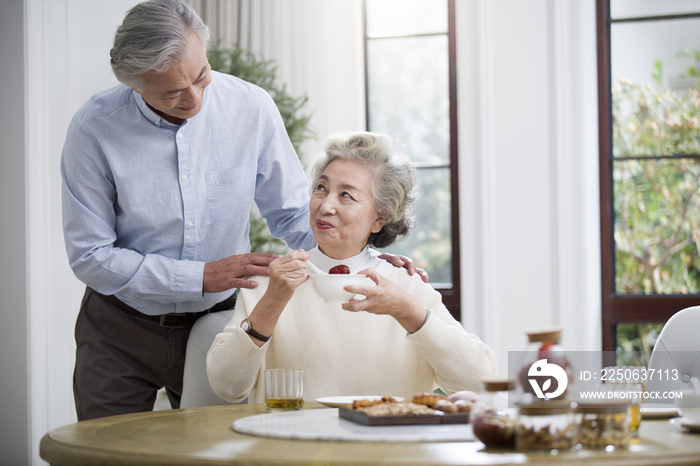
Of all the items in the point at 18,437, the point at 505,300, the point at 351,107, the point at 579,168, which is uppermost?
the point at 351,107

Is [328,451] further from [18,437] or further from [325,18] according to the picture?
[325,18]

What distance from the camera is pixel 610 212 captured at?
343cm

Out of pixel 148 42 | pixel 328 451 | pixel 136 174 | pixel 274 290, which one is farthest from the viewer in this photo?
pixel 136 174

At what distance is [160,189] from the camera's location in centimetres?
195

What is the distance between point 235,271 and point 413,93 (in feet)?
7.37

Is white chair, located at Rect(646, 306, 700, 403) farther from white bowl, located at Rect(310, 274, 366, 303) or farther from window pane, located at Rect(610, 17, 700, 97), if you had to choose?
window pane, located at Rect(610, 17, 700, 97)

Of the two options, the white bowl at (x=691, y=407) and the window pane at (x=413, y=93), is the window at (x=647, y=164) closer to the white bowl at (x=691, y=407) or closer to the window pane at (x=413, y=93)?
the window pane at (x=413, y=93)

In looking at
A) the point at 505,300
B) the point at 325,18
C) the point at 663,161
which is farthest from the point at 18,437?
the point at 663,161

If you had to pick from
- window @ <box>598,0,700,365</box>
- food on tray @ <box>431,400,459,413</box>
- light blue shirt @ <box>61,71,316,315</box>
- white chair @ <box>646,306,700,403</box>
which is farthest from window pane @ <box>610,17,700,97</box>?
food on tray @ <box>431,400,459,413</box>

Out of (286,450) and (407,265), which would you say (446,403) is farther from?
(407,265)

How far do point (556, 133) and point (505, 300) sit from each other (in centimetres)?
86

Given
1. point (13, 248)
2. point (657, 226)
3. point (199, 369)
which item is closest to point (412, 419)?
point (199, 369)

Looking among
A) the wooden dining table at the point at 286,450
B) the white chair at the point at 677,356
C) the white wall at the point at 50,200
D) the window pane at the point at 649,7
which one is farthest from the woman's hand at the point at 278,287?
the window pane at the point at 649,7

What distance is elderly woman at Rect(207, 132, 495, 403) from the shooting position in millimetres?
1497
